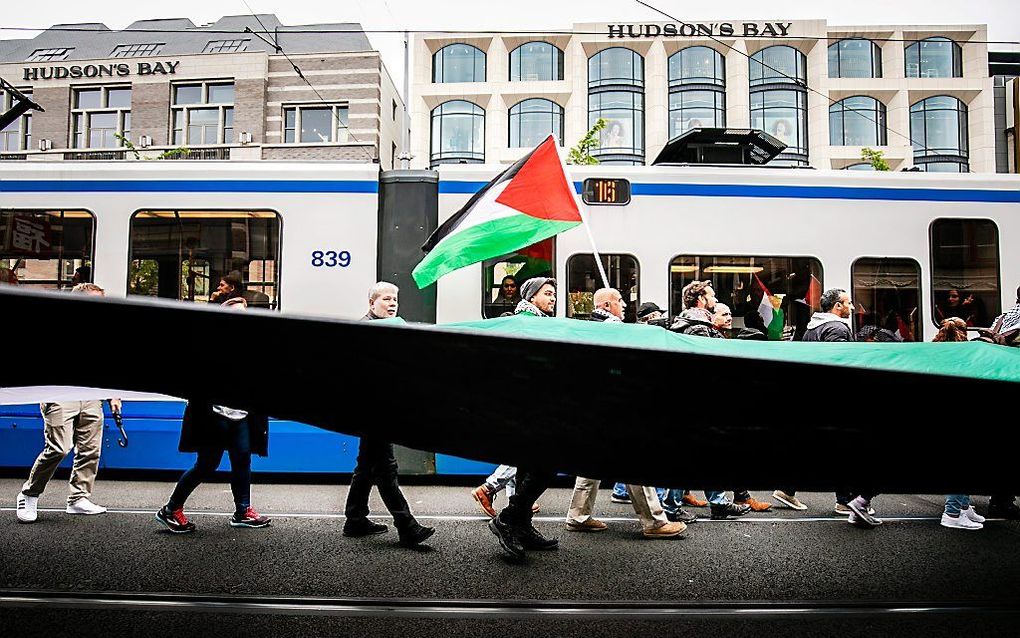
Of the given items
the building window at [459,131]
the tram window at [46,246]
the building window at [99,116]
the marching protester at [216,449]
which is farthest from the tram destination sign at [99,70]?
the marching protester at [216,449]

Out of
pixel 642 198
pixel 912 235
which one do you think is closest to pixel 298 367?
pixel 642 198

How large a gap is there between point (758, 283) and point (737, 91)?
33131mm

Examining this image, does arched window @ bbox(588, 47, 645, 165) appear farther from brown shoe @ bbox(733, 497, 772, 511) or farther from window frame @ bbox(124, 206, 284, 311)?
brown shoe @ bbox(733, 497, 772, 511)

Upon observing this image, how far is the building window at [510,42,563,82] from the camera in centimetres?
3794

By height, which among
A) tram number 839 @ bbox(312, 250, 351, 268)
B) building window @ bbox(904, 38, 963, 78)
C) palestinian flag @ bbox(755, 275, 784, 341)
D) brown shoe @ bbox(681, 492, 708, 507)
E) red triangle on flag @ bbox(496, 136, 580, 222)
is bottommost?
brown shoe @ bbox(681, 492, 708, 507)

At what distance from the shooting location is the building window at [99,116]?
34.0 metres

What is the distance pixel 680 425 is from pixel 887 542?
14.5 ft

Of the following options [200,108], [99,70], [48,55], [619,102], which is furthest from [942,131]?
[48,55]

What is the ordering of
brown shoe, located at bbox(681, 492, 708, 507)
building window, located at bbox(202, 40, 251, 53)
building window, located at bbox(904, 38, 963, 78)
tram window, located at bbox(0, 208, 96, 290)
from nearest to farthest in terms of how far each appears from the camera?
brown shoe, located at bbox(681, 492, 708, 507) < tram window, located at bbox(0, 208, 96, 290) < building window, located at bbox(202, 40, 251, 53) < building window, located at bbox(904, 38, 963, 78)

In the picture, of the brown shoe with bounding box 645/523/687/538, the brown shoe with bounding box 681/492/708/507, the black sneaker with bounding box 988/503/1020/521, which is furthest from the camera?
the brown shoe with bounding box 681/492/708/507

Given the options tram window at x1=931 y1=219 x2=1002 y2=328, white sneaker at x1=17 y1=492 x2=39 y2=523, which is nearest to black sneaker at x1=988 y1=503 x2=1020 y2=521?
Result: tram window at x1=931 y1=219 x2=1002 y2=328

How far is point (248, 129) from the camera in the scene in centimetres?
3309

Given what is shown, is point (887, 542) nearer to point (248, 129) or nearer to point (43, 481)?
point (43, 481)

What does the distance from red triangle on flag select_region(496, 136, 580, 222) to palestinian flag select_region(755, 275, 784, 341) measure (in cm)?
243
